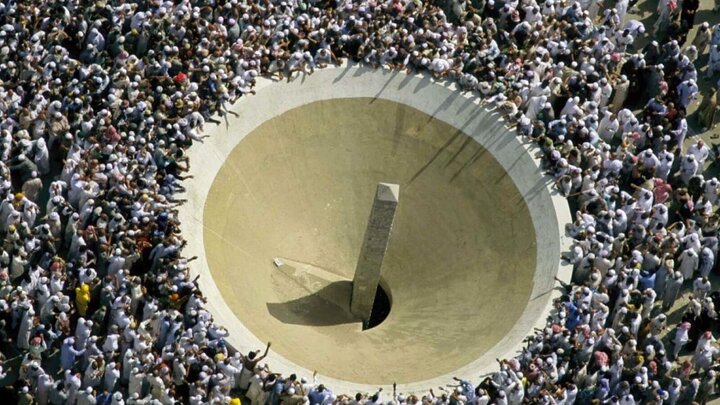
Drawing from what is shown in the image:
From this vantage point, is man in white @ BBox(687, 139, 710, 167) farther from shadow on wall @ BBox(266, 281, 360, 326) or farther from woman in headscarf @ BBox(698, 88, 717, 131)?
shadow on wall @ BBox(266, 281, 360, 326)

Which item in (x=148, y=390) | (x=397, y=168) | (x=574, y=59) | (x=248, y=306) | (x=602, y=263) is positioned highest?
(x=574, y=59)

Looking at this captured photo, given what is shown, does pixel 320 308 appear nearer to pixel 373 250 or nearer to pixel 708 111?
pixel 373 250

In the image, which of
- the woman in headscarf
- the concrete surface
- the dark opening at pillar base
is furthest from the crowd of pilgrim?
the dark opening at pillar base

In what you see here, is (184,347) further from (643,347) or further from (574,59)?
(574,59)

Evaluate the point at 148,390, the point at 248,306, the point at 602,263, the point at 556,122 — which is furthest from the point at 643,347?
the point at 148,390

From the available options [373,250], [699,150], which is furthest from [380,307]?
[699,150]

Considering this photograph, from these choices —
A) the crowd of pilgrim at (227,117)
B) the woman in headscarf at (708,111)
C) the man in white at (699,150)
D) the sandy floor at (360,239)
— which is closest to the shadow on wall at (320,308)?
the sandy floor at (360,239)
